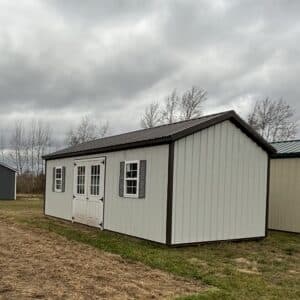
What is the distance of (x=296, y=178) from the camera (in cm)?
1230

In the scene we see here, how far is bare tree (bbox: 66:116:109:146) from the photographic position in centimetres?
4122

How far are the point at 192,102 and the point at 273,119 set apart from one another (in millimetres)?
7218

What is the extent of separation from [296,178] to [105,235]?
613cm

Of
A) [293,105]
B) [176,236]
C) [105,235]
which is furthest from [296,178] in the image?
[293,105]

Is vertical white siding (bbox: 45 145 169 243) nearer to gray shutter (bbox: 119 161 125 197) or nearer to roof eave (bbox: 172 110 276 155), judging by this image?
gray shutter (bbox: 119 161 125 197)

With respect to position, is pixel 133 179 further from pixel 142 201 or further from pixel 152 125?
pixel 152 125

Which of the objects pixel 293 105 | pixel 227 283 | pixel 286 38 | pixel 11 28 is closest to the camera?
pixel 227 283

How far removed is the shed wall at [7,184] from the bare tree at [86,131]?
10318 millimetres

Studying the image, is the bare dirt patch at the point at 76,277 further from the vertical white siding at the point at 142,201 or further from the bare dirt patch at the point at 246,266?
the vertical white siding at the point at 142,201

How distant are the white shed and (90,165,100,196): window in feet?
0.90

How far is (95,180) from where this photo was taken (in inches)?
479

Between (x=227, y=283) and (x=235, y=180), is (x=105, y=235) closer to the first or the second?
(x=235, y=180)

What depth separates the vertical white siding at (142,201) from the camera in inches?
356

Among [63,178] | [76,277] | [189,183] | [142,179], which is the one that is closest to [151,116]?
[63,178]
